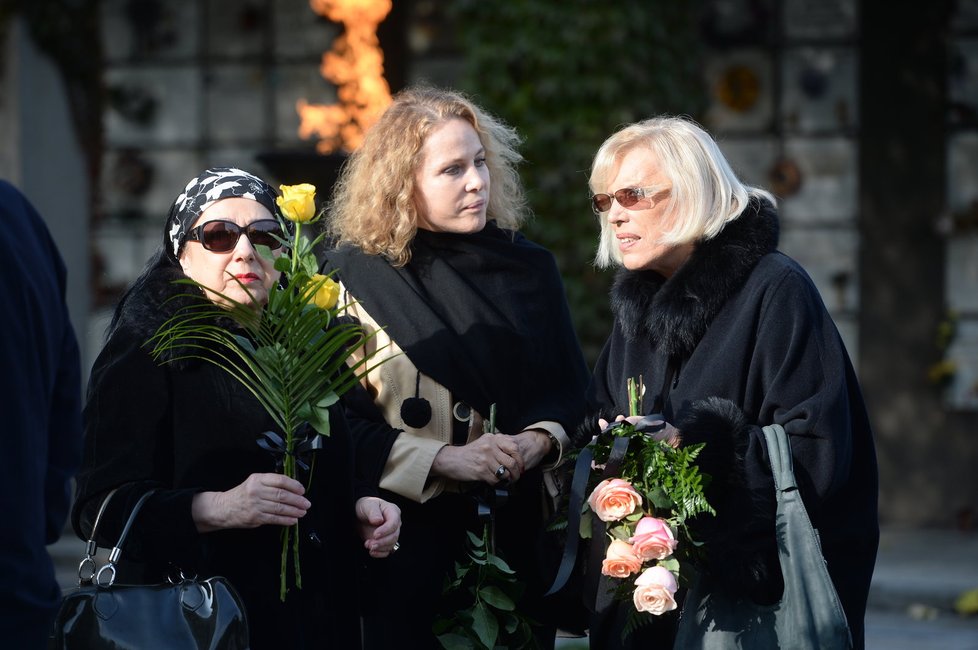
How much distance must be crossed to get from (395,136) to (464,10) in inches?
186

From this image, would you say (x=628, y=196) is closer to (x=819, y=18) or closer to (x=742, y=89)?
(x=742, y=89)

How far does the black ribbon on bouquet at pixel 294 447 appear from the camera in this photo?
288 cm

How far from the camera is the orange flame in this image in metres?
8.77

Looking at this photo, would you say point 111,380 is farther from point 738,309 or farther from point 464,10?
point 464,10

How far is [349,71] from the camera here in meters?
9.12

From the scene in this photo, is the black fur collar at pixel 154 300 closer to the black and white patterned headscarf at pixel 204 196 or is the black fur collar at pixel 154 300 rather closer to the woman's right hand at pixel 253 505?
the black and white patterned headscarf at pixel 204 196

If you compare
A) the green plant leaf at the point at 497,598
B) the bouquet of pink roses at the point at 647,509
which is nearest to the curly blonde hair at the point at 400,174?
the green plant leaf at the point at 497,598

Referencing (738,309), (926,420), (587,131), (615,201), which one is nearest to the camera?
(738,309)

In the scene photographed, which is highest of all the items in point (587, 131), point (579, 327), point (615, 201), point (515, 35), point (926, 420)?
point (515, 35)

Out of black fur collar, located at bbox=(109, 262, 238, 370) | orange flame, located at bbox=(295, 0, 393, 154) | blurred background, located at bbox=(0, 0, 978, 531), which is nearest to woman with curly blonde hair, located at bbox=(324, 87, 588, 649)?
black fur collar, located at bbox=(109, 262, 238, 370)

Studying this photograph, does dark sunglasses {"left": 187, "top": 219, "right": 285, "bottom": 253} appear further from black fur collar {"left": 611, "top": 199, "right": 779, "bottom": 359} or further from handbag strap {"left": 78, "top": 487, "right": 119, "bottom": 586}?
black fur collar {"left": 611, "top": 199, "right": 779, "bottom": 359}

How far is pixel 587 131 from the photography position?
8016mm

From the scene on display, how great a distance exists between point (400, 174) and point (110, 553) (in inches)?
57.3

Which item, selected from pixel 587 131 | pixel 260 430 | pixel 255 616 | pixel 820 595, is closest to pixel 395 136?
pixel 260 430
